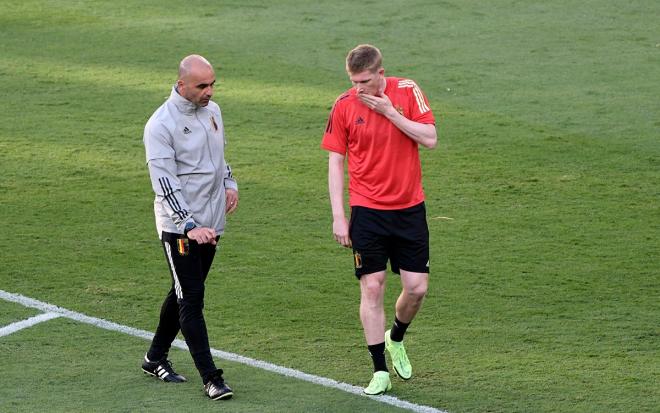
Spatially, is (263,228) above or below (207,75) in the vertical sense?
below

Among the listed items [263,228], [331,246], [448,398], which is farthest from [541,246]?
[448,398]

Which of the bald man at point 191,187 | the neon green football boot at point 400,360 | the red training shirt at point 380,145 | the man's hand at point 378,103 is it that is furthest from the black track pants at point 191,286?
the man's hand at point 378,103

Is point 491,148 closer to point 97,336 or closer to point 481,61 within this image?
point 481,61

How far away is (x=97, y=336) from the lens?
310 inches

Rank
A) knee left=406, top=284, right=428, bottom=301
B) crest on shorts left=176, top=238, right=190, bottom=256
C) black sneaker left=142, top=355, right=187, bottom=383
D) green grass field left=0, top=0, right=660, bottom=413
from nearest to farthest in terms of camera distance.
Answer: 1. crest on shorts left=176, top=238, right=190, bottom=256
2. knee left=406, top=284, right=428, bottom=301
3. black sneaker left=142, top=355, right=187, bottom=383
4. green grass field left=0, top=0, right=660, bottom=413

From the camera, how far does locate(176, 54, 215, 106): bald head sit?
6.51 meters

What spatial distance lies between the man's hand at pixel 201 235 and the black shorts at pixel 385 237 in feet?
2.60

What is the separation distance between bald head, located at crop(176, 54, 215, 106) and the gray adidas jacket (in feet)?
0.19

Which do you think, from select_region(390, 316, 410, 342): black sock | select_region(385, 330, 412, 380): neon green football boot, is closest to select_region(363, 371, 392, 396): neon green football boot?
select_region(385, 330, 412, 380): neon green football boot

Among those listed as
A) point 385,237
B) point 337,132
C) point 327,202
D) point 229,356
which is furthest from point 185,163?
point 327,202

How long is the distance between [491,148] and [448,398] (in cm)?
626

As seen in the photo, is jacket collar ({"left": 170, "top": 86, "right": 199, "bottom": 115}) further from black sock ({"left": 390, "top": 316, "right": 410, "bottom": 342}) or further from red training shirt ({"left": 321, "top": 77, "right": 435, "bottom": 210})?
black sock ({"left": 390, "top": 316, "right": 410, "bottom": 342})

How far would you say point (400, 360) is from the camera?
711 cm

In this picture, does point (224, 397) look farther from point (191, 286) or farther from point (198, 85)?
point (198, 85)
